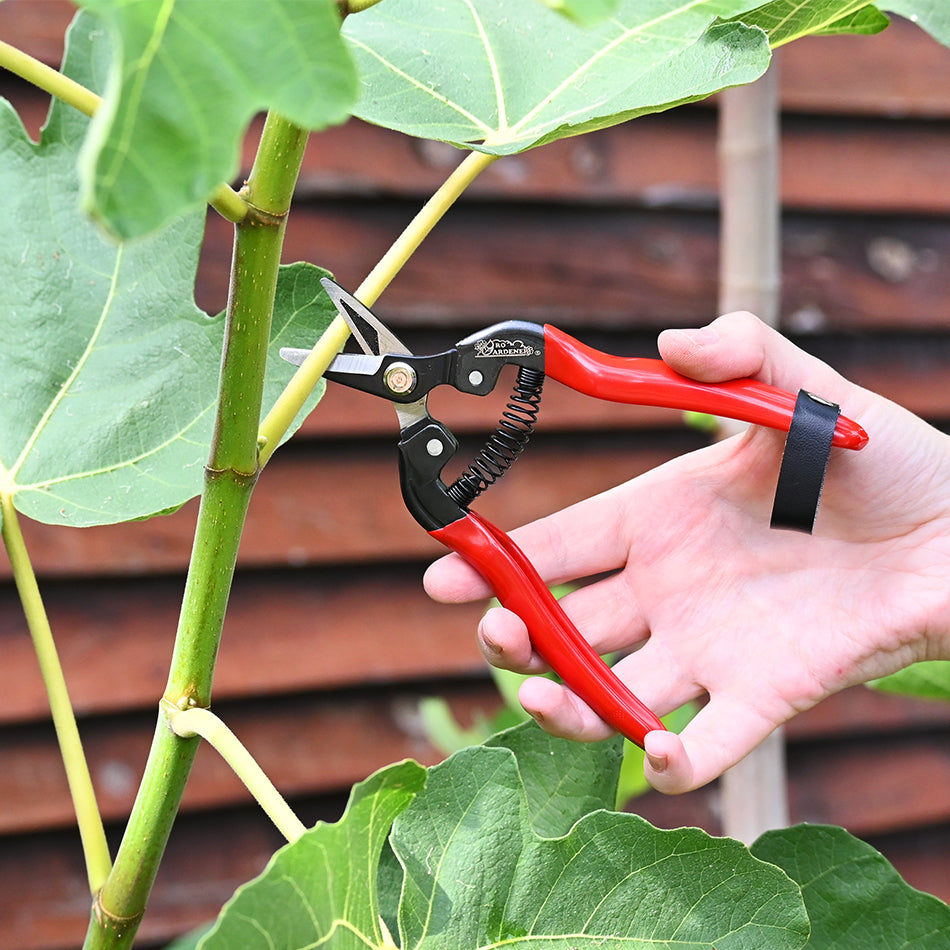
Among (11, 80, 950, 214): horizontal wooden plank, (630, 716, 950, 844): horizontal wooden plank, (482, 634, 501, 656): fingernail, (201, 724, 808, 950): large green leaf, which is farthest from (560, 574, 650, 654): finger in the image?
(630, 716, 950, 844): horizontal wooden plank

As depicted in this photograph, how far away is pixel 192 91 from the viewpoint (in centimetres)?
22

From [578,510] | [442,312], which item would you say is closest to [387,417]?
[442,312]

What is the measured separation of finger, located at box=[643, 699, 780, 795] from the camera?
490 mm

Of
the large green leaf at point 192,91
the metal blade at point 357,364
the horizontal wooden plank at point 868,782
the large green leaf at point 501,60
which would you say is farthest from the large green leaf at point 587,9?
the horizontal wooden plank at point 868,782

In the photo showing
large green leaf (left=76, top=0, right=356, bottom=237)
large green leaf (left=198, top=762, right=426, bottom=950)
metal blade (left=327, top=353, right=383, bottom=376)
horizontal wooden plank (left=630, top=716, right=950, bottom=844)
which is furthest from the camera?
horizontal wooden plank (left=630, top=716, right=950, bottom=844)

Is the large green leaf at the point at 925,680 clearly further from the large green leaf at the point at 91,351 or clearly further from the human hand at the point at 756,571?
the large green leaf at the point at 91,351

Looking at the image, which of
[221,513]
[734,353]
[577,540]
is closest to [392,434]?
[577,540]

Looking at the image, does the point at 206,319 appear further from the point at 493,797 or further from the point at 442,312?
the point at 442,312

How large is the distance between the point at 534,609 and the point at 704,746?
4.7 inches

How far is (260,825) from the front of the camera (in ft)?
4.78

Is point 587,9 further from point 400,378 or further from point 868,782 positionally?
point 868,782

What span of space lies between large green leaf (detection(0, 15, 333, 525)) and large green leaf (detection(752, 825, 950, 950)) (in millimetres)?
345

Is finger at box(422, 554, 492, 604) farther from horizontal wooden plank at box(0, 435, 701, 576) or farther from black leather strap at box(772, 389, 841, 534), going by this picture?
horizontal wooden plank at box(0, 435, 701, 576)

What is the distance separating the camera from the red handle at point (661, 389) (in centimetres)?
54
